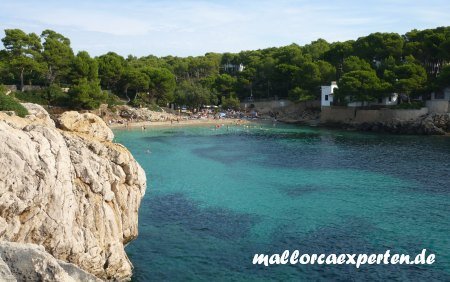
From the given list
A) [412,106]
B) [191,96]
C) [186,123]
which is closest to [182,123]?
[186,123]

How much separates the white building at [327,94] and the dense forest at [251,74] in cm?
354

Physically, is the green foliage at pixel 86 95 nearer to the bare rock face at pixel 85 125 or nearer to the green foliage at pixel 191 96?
the green foliage at pixel 191 96

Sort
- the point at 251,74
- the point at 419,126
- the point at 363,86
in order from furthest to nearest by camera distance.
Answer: the point at 251,74, the point at 363,86, the point at 419,126

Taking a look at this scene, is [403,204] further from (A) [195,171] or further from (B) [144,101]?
(B) [144,101]

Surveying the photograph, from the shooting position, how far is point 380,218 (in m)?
26.7

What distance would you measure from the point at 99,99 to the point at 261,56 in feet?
193

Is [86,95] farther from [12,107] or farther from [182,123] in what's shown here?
[12,107]

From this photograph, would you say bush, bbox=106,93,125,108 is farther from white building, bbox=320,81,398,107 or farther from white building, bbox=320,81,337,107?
white building, bbox=320,81,398,107

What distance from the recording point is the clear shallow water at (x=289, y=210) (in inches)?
776

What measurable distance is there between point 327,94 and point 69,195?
7519cm

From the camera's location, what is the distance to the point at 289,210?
93.1 ft

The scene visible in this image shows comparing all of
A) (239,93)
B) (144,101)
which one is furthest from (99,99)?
(239,93)

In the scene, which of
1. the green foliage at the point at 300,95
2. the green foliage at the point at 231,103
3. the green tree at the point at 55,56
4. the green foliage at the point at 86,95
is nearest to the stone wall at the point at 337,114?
the green foliage at the point at 300,95

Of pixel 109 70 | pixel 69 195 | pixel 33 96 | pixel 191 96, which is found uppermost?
pixel 109 70
